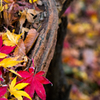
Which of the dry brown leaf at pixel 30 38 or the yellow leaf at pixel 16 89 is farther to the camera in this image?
the dry brown leaf at pixel 30 38

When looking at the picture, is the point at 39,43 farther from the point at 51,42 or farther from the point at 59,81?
the point at 59,81

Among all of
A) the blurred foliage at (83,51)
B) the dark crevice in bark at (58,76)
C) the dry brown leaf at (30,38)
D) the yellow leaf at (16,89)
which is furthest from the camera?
the blurred foliage at (83,51)

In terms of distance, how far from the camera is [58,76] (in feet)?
3.85

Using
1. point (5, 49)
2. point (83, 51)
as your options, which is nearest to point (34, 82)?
point (5, 49)

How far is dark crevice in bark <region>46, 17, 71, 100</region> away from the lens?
1.01 metres

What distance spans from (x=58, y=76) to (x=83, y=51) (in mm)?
1224

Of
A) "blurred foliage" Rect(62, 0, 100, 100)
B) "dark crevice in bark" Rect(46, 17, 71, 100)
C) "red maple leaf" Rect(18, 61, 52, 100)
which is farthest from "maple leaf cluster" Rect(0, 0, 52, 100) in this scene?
"blurred foliage" Rect(62, 0, 100, 100)

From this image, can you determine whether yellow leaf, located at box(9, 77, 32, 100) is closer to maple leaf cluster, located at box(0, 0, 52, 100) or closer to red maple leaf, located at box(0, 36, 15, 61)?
maple leaf cluster, located at box(0, 0, 52, 100)

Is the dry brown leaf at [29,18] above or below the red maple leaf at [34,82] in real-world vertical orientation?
above

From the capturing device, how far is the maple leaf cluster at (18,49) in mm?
613

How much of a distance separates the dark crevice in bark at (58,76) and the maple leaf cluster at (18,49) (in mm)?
290

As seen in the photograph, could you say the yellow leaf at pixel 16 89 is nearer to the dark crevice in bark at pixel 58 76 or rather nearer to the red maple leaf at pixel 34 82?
the red maple leaf at pixel 34 82

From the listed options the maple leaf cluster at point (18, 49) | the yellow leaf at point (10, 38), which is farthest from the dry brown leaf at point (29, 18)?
the yellow leaf at point (10, 38)

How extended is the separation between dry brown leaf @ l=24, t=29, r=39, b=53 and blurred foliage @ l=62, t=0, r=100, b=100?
128cm
